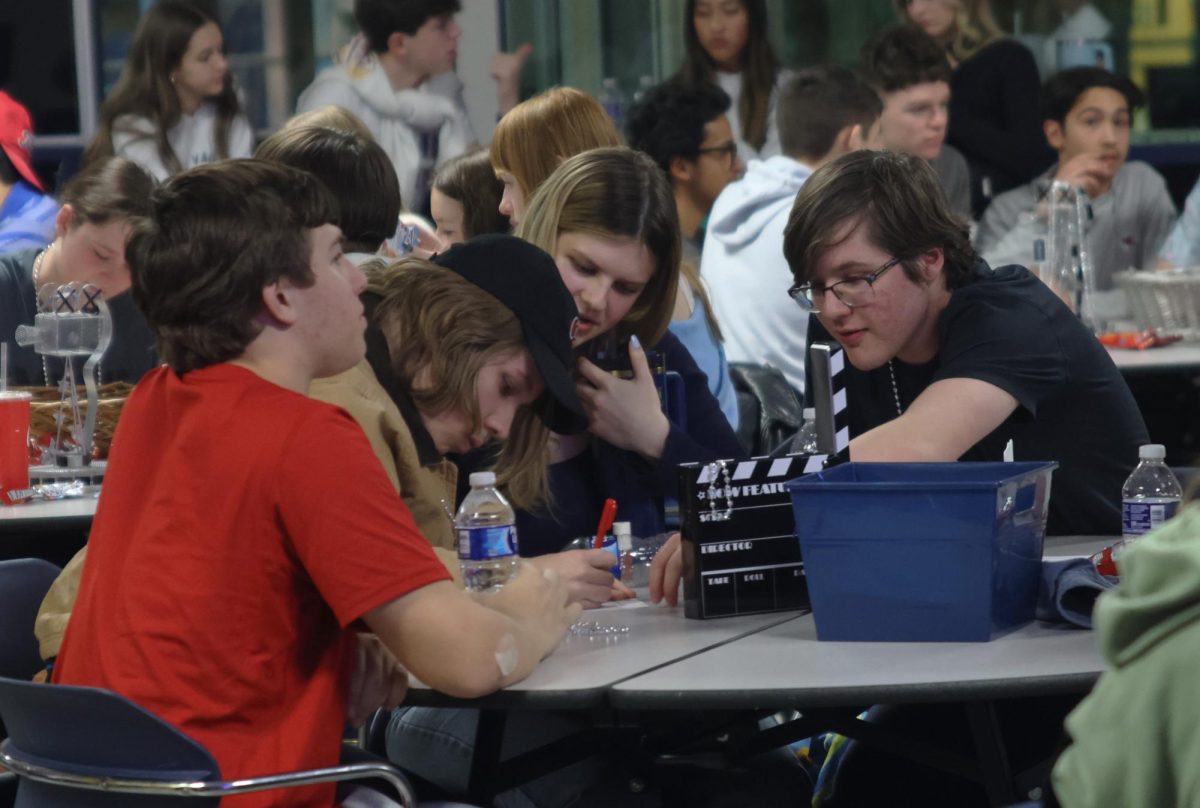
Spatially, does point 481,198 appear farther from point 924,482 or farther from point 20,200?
point 924,482

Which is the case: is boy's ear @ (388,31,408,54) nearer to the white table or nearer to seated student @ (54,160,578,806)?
the white table

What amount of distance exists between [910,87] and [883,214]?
12.5ft

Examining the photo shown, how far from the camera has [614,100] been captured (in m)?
7.98

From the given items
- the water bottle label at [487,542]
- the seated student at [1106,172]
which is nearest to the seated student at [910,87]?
the seated student at [1106,172]

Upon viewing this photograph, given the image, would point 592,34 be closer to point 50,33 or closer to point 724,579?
point 50,33

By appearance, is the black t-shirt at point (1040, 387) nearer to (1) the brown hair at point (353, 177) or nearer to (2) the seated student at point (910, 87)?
(1) the brown hair at point (353, 177)

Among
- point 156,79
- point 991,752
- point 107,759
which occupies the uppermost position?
A: point 156,79

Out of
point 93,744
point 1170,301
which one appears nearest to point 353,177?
point 93,744

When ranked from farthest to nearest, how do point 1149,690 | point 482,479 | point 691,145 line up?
point 691,145, point 482,479, point 1149,690

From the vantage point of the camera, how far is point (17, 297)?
15.4ft

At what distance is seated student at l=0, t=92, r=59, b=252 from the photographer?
4.99 m

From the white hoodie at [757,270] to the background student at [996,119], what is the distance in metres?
2.04

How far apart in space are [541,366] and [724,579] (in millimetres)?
402

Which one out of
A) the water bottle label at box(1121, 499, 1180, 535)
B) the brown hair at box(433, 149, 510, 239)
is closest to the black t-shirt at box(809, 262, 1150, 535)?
the water bottle label at box(1121, 499, 1180, 535)
